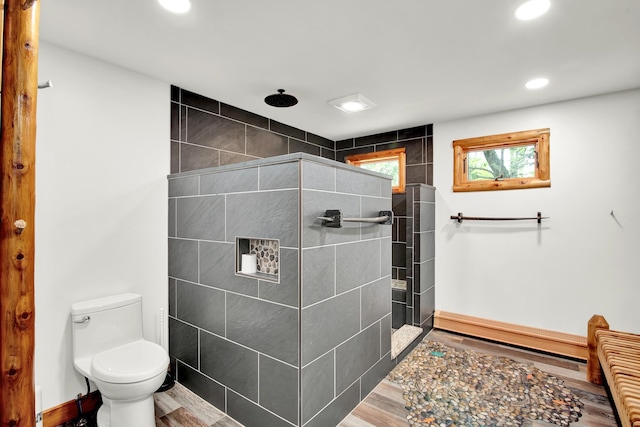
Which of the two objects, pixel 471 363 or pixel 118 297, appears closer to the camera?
pixel 118 297

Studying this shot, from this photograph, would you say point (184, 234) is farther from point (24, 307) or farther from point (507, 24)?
point (507, 24)

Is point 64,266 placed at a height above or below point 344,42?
below

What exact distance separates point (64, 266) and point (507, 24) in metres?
3.12

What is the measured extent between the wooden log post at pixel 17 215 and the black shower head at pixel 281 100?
1933 mm

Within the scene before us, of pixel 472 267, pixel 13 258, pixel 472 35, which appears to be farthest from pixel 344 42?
pixel 472 267

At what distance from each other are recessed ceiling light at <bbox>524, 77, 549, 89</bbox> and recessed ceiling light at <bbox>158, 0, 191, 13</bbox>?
259cm

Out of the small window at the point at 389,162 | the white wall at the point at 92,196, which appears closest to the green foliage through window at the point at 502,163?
the small window at the point at 389,162

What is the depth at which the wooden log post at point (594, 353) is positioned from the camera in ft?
7.80

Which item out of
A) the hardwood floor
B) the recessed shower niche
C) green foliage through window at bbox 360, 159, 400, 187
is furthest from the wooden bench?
green foliage through window at bbox 360, 159, 400, 187

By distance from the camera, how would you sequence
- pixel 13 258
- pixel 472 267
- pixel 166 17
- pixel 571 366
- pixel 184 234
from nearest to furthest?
1. pixel 13 258
2. pixel 166 17
3. pixel 184 234
4. pixel 571 366
5. pixel 472 267

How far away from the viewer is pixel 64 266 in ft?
6.49

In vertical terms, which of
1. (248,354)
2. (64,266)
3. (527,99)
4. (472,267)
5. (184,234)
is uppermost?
(527,99)

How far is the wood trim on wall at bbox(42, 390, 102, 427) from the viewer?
1.91m

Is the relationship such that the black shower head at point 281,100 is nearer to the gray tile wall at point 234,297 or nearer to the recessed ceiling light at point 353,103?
the recessed ceiling light at point 353,103
